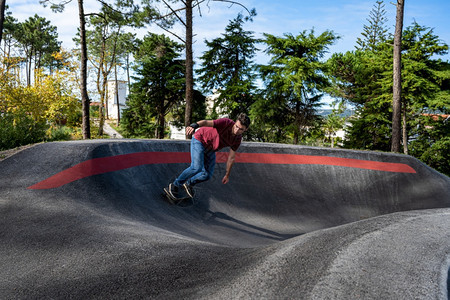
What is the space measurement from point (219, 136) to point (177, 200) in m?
1.92

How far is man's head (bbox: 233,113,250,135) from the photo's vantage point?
216 inches

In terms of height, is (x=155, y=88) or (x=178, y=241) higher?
(x=155, y=88)

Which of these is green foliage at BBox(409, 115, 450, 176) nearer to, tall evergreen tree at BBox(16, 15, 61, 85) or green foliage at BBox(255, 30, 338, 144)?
green foliage at BBox(255, 30, 338, 144)

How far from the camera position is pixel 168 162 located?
28.0 ft

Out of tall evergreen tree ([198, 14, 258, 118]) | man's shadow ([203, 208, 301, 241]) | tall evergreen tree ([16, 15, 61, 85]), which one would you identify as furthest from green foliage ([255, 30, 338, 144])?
tall evergreen tree ([16, 15, 61, 85])

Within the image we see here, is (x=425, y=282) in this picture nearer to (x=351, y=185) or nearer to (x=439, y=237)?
(x=439, y=237)

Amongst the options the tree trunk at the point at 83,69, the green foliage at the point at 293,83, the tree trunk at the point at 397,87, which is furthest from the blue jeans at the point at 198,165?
the green foliage at the point at 293,83

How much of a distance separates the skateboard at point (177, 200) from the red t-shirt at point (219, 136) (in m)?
1.56

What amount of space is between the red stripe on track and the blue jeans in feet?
5.63

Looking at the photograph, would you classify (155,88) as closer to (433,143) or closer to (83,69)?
(83,69)

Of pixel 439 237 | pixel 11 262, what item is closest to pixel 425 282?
pixel 439 237

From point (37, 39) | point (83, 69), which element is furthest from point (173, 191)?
point (37, 39)

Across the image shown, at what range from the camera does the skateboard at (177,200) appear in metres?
6.96

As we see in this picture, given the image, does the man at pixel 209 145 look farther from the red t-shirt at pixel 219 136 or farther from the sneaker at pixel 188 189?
the sneaker at pixel 188 189
